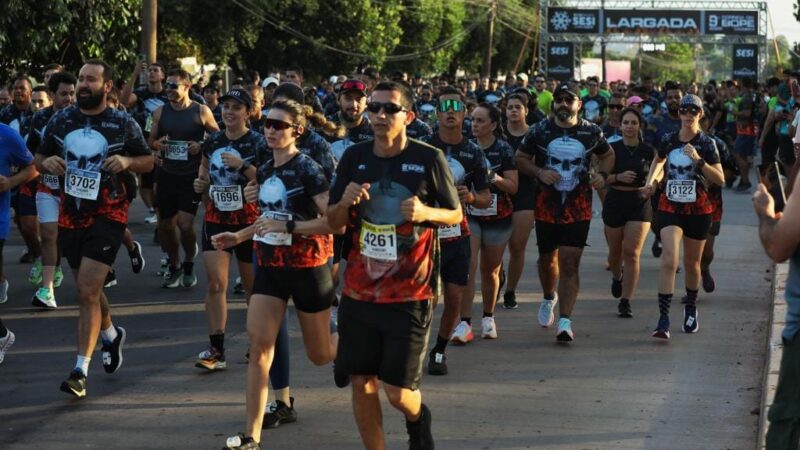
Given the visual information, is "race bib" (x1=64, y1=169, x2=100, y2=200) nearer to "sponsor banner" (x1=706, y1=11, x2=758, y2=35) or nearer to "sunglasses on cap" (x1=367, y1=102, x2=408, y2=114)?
"sunglasses on cap" (x1=367, y1=102, x2=408, y2=114)

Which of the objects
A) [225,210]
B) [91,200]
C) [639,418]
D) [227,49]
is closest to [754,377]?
[639,418]

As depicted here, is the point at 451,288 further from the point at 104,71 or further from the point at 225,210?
the point at 104,71

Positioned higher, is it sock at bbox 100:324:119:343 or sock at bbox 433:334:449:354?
sock at bbox 100:324:119:343

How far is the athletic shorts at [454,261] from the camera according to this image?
9.38 metres

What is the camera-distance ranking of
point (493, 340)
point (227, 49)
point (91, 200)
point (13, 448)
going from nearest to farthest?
point (13, 448), point (91, 200), point (493, 340), point (227, 49)

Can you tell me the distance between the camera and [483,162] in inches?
358

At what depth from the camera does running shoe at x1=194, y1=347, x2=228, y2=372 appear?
919 centimetres

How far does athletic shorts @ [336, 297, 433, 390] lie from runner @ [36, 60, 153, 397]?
269 cm

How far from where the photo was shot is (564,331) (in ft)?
34.2

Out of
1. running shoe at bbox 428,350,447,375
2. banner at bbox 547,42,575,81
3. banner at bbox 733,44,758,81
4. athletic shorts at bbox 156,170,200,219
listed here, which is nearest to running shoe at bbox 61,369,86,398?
running shoe at bbox 428,350,447,375

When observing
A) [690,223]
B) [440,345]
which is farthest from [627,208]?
[440,345]

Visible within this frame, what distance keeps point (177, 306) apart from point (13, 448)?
4.75 metres

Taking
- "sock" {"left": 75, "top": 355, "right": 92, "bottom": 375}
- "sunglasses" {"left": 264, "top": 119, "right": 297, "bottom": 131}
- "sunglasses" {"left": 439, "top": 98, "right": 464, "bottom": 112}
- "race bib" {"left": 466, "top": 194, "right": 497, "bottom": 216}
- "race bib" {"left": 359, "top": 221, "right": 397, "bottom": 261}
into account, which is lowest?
"sock" {"left": 75, "top": 355, "right": 92, "bottom": 375}

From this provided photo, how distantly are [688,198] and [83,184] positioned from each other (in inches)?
187
